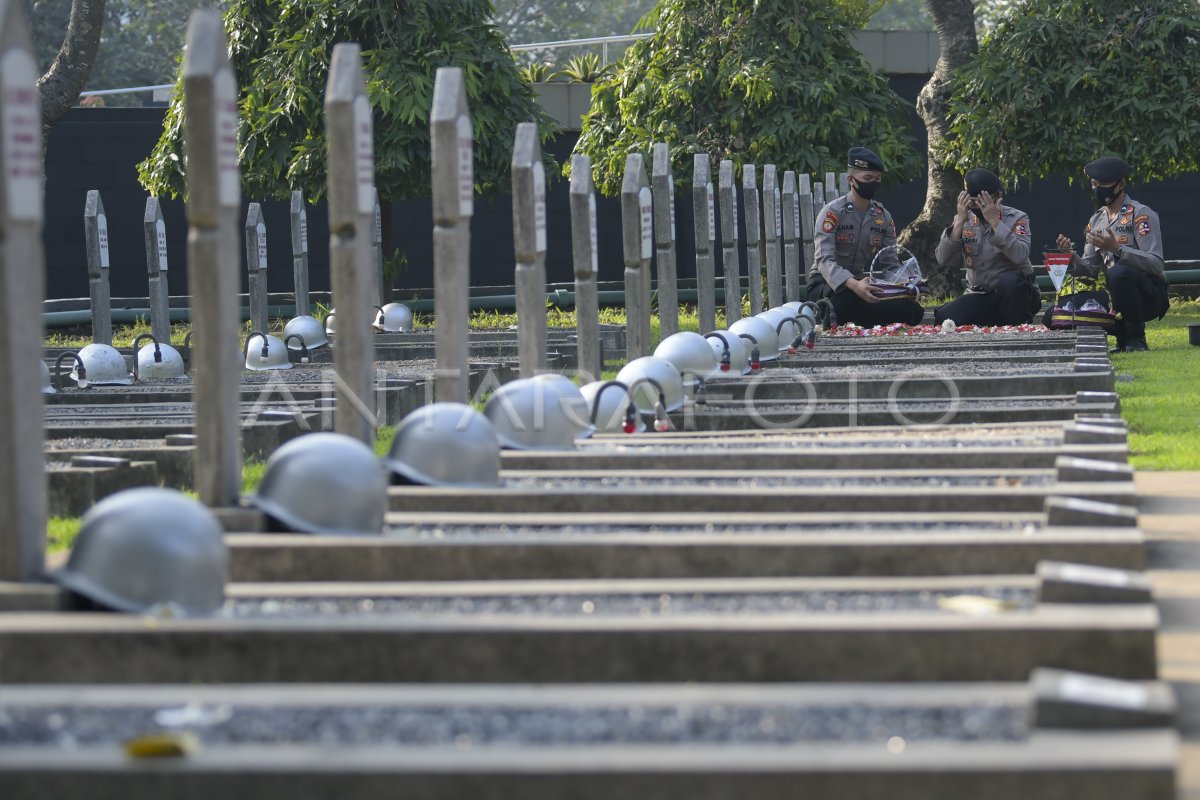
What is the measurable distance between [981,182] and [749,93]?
7740 millimetres

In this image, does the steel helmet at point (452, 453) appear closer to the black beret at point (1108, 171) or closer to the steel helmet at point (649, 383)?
the steel helmet at point (649, 383)

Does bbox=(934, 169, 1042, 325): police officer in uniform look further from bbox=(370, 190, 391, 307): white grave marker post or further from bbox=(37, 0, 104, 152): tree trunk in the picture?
bbox=(37, 0, 104, 152): tree trunk

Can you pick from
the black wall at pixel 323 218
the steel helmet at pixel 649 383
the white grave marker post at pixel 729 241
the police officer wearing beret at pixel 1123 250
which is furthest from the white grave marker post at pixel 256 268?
the steel helmet at pixel 649 383

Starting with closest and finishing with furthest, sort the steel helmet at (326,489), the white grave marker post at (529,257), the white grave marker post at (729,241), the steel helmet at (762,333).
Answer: the steel helmet at (326,489) → the white grave marker post at (529,257) → the steel helmet at (762,333) → the white grave marker post at (729,241)

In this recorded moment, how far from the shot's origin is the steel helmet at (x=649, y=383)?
10219 mm

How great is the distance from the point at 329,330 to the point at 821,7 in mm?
8768

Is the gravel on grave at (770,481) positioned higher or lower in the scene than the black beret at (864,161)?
lower

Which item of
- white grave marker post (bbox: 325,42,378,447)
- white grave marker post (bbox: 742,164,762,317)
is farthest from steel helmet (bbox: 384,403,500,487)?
white grave marker post (bbox: 742,164,762,317)

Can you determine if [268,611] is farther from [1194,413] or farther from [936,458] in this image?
[1194,413]

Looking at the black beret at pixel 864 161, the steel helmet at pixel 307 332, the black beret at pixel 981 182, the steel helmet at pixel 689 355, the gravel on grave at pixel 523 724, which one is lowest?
the gravel on grave at pixel 523 724

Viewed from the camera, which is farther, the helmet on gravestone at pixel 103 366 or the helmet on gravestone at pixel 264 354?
the helmet on gravestone at pixel 264 354

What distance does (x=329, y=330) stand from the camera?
19.6 meters

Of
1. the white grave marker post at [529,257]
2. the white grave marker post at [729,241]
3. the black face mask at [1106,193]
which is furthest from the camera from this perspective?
the black face mask at [1106,193]

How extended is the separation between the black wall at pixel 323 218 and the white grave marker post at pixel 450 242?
60.7ft
